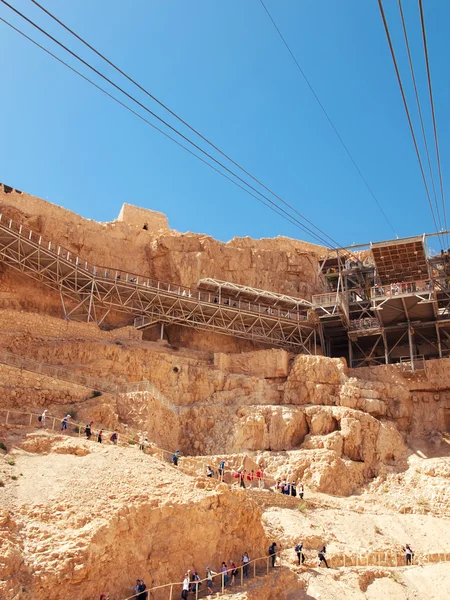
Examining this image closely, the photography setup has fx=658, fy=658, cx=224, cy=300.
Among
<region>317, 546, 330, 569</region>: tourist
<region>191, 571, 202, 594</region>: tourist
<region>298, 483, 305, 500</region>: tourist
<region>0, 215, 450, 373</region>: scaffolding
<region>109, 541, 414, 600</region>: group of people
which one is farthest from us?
<region>0, 215, 450, 373</region>: scaffolding

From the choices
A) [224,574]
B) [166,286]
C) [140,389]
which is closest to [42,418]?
[140,389]

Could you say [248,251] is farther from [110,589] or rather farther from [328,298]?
[110,589]

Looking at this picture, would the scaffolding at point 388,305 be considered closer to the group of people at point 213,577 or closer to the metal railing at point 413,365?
the metal railing at point 413,365

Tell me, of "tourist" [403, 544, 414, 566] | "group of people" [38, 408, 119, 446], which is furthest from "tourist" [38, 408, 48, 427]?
"tourist" [403, 544, 414, 566]

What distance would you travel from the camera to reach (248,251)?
44.7m

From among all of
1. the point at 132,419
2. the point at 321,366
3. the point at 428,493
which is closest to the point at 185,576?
the point at 132,419

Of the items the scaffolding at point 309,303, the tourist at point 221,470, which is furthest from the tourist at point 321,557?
the scaffolding at point 309,303

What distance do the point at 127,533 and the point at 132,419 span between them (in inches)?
412

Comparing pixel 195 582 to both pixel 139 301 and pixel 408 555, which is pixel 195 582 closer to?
pixel 408 555

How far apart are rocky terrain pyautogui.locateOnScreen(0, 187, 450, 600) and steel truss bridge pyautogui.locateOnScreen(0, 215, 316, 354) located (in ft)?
3.82

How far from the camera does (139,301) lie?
38062 mm

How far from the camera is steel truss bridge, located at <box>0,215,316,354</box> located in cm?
3509

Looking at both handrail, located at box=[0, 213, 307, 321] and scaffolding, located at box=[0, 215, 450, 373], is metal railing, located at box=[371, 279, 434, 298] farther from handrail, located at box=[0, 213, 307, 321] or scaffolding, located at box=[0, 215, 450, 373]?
handrail, located at box=[0, 213, 307, 321]

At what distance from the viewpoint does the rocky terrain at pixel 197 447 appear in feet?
53.2
